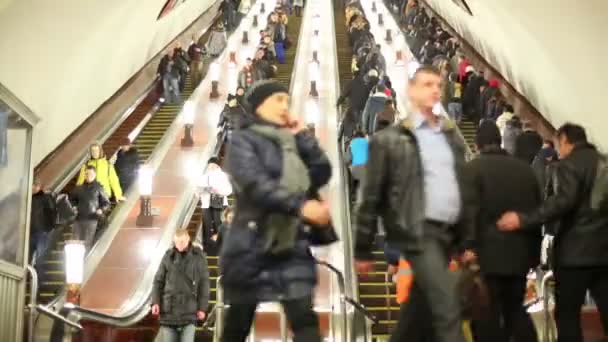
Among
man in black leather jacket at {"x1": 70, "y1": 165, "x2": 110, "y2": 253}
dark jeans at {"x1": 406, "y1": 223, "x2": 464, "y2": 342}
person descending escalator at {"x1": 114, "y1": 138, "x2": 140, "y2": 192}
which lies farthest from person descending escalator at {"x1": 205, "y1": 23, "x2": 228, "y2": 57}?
dark jeans at {"x1": 406, "y1": 223, "x2": 464, "y2": 342}

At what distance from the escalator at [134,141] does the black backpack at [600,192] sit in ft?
20.4

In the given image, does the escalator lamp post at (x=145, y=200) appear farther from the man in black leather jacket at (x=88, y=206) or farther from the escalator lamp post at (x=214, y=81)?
the escalator lamp post at (x=214, y=81)

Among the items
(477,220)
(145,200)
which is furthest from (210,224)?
(477,220)

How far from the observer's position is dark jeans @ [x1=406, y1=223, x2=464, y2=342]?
3908 millimetres

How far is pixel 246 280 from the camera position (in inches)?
151

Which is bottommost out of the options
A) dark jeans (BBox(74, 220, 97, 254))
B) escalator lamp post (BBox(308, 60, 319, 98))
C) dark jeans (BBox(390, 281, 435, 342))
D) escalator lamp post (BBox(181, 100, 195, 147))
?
dark jeans (BBox(390, 281, 435, 342))

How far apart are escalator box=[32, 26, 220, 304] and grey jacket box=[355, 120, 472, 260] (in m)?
6.40

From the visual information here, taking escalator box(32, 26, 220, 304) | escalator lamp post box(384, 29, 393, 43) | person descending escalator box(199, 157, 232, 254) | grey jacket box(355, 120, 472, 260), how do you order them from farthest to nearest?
escalator lamp post box(384, 29, 393, 43), person descending escalator box(199, 157, 232, 254), escalator box(32, 26, 220, 304), grey jacket box(355, 120, 472, 260)

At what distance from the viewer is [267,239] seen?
384 centimetres

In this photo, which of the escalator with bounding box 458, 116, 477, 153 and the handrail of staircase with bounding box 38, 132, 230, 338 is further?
the escalator with bounding box 458, 116, 477, 153

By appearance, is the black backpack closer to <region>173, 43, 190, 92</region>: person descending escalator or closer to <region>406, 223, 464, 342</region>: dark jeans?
<region>406, 223, 464, 342</region>: dark jeans

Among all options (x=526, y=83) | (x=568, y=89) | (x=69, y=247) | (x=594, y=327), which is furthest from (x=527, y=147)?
(x=526, y=83)

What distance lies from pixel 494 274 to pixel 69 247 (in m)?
4.65

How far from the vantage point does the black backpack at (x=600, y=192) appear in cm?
524
